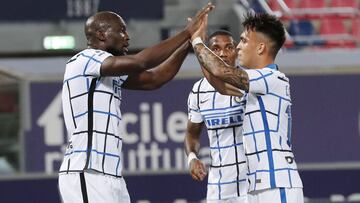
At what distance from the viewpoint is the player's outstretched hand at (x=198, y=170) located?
24.4ft

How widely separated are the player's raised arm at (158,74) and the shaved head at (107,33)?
32 cm

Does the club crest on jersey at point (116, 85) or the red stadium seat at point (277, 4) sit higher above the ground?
the red stadium seat at point (277, 4)

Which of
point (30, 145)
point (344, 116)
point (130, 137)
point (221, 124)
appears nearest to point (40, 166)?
point (30, 145)

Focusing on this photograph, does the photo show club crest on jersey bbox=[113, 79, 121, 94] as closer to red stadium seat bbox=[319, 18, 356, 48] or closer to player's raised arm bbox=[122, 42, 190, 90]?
player's raised arm bbox=[122, 42, 190, 90]

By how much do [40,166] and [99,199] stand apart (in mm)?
5229

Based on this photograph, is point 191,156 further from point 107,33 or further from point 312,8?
point 312,8

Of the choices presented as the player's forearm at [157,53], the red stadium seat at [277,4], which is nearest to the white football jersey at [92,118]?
the player's forearm at [157,53]

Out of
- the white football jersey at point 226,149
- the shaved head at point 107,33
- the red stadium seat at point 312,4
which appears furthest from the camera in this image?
the red stadium seat at point 312,4

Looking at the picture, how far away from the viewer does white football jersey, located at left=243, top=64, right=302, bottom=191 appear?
6.24 m

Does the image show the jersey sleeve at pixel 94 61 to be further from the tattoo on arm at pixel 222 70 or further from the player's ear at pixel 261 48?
the player's ear at pixel 261 48

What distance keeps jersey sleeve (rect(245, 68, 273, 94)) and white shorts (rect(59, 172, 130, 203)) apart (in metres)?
0.89

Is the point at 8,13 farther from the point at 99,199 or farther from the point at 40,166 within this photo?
the point at 99,199

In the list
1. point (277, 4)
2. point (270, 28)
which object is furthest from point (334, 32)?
point (270, 28)

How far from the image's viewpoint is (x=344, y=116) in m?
11.6
